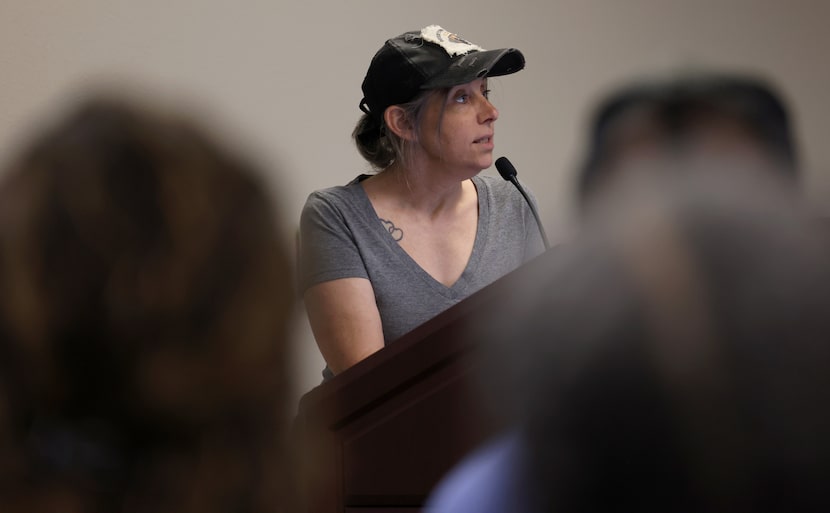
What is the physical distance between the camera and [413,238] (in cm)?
214

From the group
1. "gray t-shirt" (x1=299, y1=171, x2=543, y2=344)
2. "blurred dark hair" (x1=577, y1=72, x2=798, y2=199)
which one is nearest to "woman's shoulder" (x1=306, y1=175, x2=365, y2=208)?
"gray t-shirt" (x1=299, y1=171, x2=543, y2=344)

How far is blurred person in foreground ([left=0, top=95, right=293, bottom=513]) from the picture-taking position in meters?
0.47

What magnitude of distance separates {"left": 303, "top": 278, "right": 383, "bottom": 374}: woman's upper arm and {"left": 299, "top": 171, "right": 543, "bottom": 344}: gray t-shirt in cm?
2

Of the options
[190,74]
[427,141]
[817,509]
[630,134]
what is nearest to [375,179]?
[427,141]

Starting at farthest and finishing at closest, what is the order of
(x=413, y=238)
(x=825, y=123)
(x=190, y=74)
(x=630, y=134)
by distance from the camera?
(x=825, y=123) → (x=190, y=74) → (x=413, y=238) → (x=630, y=134)

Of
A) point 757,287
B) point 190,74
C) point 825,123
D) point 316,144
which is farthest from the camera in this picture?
point 825,123

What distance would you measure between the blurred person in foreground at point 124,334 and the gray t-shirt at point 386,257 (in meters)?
1.53

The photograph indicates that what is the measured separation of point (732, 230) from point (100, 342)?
278 millimetres

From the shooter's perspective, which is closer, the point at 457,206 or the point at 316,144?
the point at 457,206

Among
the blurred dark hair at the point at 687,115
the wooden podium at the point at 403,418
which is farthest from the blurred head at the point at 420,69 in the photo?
the blurred dark hair at the point at 687,115

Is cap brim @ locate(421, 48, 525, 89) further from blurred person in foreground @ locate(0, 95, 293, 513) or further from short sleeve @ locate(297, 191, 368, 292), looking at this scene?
blurred person in foreground @ locate(0, 95, 293, 513)

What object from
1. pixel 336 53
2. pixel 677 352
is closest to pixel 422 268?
pixel 336 53

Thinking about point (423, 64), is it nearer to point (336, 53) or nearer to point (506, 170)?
point (506, 170)

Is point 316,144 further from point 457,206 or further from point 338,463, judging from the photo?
point 338,463
